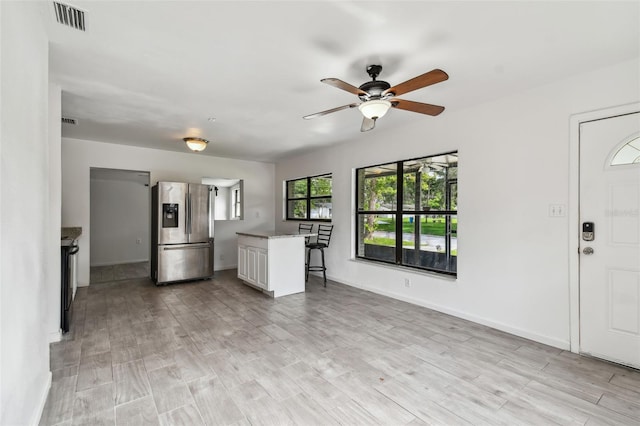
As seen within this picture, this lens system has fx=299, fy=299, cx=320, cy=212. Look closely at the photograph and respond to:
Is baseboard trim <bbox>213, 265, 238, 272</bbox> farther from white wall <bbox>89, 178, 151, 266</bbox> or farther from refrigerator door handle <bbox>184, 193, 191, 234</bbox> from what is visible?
white wall <bbox>89, 178, 151, 266</bbox>

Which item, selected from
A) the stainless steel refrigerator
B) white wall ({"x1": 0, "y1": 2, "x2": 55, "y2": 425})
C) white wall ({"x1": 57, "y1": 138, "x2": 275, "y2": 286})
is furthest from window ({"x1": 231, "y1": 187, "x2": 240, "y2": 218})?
white wall ({"x1": 0, "y1": 2, "x2": 55, "y2": 425})

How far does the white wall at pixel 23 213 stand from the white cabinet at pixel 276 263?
259 centimetres

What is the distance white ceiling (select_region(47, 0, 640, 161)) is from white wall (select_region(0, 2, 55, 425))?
0.48 meters

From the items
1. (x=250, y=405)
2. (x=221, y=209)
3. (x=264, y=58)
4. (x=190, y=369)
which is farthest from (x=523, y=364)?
(x=221, y=209)

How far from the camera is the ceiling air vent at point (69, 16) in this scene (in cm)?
181

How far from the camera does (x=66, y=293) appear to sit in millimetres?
3123

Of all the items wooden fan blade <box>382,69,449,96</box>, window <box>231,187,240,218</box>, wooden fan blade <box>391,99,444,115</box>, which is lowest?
window <box>231,187,240,218</box>

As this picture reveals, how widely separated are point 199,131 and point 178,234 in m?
1.85

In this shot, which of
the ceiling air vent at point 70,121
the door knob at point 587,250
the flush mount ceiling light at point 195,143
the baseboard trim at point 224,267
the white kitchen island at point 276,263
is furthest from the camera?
the baseboard trim at point 224,267

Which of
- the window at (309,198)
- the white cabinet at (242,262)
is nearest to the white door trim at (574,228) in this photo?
the window at (309,198)

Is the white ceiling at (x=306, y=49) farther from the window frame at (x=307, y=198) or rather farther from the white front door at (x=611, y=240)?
the window frame at (x=307, y=198)

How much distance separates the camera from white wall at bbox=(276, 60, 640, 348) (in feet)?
8.98

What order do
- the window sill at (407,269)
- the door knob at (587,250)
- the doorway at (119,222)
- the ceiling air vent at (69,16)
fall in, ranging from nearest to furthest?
the ceiling air vent at (69,16)
the door knob at (587,250)
the window sill at (407,269)
the doorway at (119,222)

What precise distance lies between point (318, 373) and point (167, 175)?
493 cm
